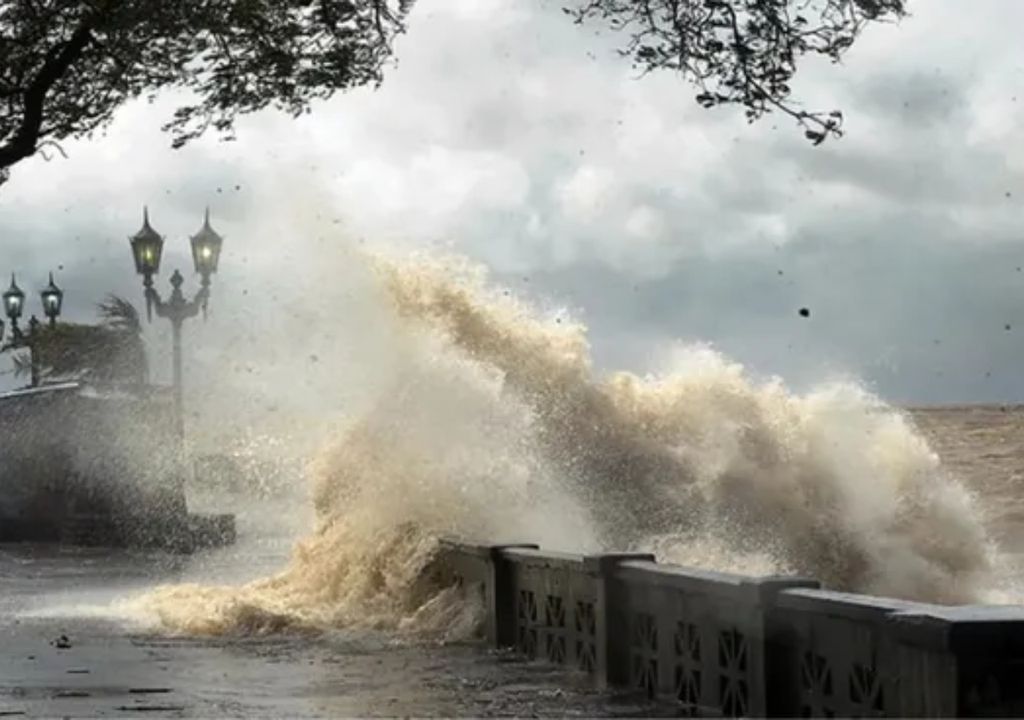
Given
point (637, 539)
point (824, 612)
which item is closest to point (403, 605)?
point (637, 539)

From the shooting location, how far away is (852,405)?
30.9m

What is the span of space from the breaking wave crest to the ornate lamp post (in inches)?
252

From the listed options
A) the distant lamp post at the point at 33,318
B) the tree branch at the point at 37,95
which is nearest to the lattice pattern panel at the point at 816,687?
the tree branch at the point at 37,95

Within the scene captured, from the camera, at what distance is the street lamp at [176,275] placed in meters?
33.9

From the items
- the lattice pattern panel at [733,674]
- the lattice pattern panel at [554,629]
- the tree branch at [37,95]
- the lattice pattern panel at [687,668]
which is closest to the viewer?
the lattice pattern panel at [733,674]

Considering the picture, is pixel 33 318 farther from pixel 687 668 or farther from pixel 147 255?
pixel 687 668

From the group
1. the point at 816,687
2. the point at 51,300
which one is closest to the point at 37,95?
the point at 816,687

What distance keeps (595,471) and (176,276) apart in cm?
1114

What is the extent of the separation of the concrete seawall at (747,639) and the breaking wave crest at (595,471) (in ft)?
18.9

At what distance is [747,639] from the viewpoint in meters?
11.1

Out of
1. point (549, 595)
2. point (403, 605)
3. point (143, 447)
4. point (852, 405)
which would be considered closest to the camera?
point (549, 595)

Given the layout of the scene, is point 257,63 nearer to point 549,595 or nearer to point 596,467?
point 549,595

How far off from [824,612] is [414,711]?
3.60 meters

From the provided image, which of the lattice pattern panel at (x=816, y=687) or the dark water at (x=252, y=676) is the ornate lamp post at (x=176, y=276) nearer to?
Result: the dark water at (x=252, y=676)
